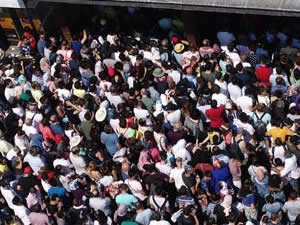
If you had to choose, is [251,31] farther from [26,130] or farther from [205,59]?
[26,130]

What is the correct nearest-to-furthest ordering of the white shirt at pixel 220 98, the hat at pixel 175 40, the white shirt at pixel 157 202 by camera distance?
the white shirt at pixel 157 202, the white shirt at pixel 220 98, the hat at pixel 175 40

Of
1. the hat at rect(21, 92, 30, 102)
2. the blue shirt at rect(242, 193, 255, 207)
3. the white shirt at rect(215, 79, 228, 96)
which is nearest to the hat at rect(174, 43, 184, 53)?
the white shirt at rect(215, 79, 228, 96)

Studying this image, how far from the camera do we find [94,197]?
13281 millimetres

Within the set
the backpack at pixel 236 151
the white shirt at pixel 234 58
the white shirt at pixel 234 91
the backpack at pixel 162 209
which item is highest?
the white shirt at pixel 234 58

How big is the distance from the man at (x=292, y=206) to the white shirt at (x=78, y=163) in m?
4.14

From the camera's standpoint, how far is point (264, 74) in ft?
48.9

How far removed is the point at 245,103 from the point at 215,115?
661 mm

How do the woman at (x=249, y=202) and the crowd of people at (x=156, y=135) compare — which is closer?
the woman at (x=249, y=202)

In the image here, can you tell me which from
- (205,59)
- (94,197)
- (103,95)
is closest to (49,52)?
(103,95)

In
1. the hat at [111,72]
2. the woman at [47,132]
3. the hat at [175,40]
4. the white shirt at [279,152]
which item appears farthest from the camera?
the hat at [175,40]

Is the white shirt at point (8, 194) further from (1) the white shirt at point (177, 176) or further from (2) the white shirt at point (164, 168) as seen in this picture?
(1) the white shirt at point (177, 176)

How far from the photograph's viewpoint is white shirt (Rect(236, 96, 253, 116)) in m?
14.1

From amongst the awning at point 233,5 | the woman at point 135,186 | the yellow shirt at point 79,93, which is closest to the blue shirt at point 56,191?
the woman at point 135,186

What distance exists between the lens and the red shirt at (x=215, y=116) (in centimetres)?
1418
